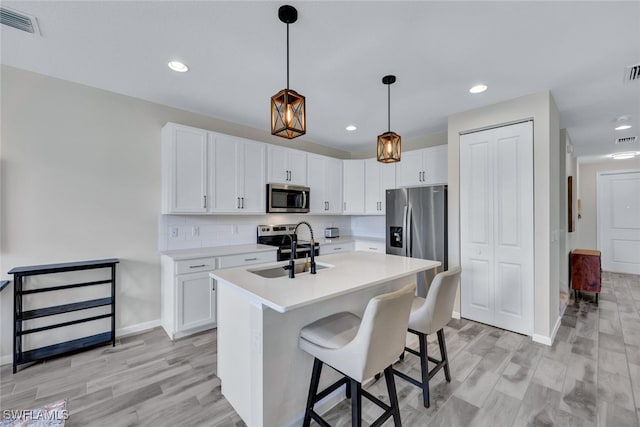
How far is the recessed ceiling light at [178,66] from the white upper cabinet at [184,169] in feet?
2.47

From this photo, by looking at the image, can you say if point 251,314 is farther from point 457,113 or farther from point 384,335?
point 457,113

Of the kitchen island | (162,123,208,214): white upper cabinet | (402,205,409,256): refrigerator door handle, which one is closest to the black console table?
(162,123,208,214): white upper cabinet

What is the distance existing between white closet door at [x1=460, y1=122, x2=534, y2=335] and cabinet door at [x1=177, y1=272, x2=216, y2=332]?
300cm

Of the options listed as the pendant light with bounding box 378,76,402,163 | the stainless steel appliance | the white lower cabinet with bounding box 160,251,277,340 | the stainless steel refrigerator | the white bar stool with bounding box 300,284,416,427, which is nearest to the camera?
the white bar stool with bounding box 300,284,416,427

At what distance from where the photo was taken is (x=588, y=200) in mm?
6312

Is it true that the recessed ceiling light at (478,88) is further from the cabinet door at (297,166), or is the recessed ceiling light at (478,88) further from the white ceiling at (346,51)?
the cabinet door at (297,166)

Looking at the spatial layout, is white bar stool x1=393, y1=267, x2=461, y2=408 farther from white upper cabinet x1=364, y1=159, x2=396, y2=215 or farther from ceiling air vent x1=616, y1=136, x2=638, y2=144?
ceiling air vent x1=616, y1=136, x2=638, y2=144

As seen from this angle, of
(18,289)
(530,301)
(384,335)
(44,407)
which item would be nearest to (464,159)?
(530,301)

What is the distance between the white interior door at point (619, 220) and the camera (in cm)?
574

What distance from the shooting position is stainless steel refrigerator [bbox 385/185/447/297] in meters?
3.46

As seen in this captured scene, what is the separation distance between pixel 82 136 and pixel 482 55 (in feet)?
12.1

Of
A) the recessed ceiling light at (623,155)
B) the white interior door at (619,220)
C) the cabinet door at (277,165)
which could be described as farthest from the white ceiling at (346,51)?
the white interior door at (619,220)

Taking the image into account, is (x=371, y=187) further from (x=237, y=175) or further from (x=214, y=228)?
(x=214, y=228)

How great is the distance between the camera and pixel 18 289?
7.43 ft
